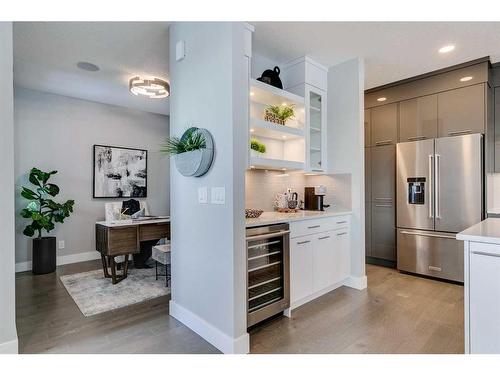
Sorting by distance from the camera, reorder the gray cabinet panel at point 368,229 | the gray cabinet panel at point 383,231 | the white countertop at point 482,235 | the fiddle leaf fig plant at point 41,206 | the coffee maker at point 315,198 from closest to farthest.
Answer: the white countertop at point 482,235 < the coffee maker at point 315,198 < the fiddle leaf fig plant at point 41,206 < the gray cabinet panel at point 383,231 < the gray cabinet panel at point 368,229

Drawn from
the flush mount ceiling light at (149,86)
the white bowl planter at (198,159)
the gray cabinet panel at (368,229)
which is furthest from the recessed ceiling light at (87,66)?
the gray cabinet panel at (368,229)

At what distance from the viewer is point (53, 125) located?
4391 millimetres

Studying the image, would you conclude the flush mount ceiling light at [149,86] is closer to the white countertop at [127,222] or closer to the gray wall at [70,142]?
the gray wall at [70,142]

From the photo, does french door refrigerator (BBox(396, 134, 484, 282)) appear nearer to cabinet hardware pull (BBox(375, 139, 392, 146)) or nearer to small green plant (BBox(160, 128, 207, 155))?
cabinet hardware pull (BBox(375, 139, 392, 146))

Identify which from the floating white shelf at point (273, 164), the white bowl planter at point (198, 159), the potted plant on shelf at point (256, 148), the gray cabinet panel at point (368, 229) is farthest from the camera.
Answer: the gray cabinet panel at point (368, 229)

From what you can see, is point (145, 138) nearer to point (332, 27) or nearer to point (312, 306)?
point (332, 27)

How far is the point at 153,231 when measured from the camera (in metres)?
3.63

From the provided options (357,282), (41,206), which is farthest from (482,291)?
(41,206)

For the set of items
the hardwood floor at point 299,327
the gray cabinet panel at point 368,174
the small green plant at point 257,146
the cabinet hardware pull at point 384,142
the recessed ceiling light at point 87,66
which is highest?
the recessed ceiling light at point 87,66

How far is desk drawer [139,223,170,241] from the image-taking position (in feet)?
11.5

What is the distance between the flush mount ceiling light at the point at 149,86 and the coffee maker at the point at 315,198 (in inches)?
97.2

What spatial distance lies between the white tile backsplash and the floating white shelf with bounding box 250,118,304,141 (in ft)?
1.46

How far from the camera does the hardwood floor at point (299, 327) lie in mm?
2041

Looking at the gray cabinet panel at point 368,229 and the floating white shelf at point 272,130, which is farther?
the gray cabinet panel at point 368,229
